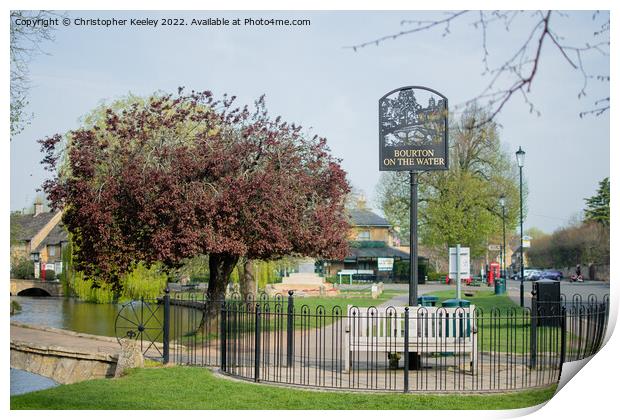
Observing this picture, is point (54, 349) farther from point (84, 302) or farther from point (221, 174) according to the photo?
point (84, 302)

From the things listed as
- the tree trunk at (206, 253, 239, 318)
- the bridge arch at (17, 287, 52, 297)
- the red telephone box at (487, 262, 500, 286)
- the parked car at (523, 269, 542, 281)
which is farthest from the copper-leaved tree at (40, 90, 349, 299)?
→ the parked car at (523, 269, 542, 281)

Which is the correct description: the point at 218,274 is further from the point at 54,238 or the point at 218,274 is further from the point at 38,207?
the point at 54,238

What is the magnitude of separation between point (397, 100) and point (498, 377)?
14.0ft

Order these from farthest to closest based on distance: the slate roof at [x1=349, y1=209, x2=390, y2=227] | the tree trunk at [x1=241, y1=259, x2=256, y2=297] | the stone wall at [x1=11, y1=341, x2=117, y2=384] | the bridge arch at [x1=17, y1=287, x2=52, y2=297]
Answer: the slate roof at [x1=349, y1=209, x2=390, y2=227] < the bridge arch at [x1=17, y1=287, x2=52, y2=297] < the tree trunk at [x1=241, y1=259, x2=256, y2=297] < the stone wall at [x1=11, y1=341, x2=117, y2=384]

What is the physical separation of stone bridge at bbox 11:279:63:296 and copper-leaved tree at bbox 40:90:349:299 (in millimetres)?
7393

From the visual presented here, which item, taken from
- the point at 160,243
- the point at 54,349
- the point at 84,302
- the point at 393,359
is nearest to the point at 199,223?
the point at 160,243

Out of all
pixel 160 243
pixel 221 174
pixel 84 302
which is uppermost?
pixel 221 174

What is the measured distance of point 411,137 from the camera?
11.6 m

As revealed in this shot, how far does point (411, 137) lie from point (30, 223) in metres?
11.3

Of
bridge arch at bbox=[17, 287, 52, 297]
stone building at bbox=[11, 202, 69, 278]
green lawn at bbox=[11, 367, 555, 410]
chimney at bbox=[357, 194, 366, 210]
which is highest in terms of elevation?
chimney at bbox=[357, 194, 366, 210]

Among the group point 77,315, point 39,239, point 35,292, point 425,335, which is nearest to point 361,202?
point 77,315

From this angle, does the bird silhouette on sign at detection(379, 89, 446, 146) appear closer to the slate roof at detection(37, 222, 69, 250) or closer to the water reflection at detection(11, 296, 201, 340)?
the water reflection at detection(11, 296, 201, 340)

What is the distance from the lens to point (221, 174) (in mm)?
15195

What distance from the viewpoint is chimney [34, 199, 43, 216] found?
62.8ft
